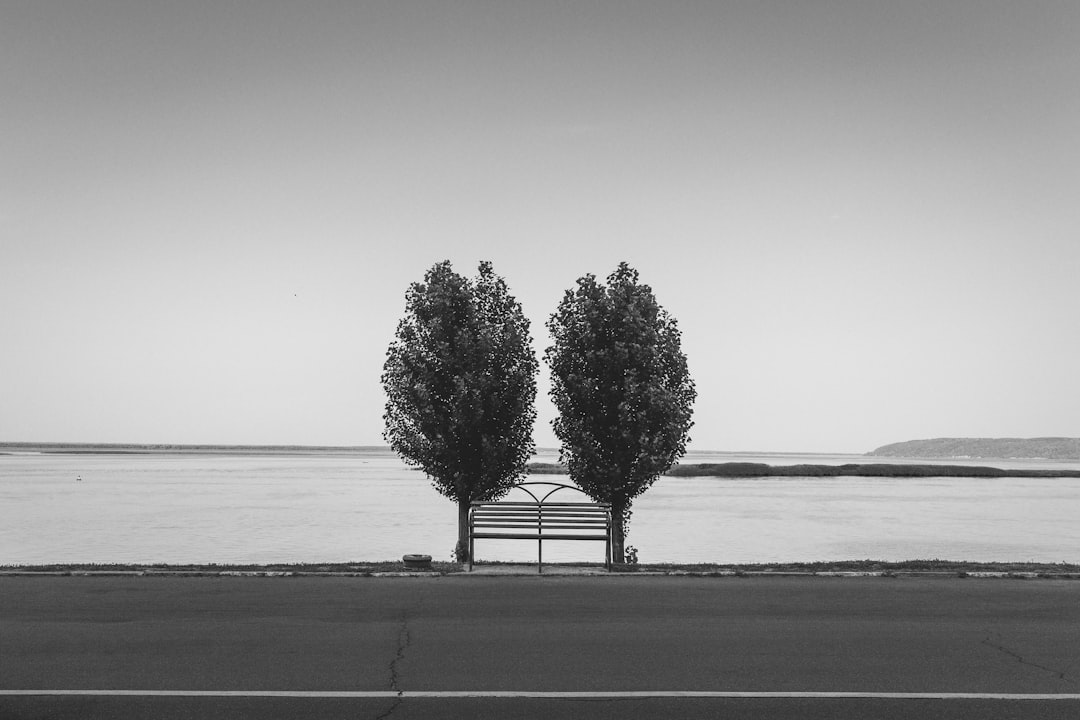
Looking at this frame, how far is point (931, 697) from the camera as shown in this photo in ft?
22.3

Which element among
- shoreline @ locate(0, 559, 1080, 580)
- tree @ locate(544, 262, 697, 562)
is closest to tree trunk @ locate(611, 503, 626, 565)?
tree @ locate(544, 262, 697, 562)

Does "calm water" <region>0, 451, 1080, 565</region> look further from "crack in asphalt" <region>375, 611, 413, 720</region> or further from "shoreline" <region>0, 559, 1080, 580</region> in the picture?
"crack in asphalt" <region>375, 611, 413, 720</region>

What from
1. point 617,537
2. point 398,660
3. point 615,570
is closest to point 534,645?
point 398,660

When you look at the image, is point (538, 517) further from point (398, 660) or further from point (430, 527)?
point (430, 527)

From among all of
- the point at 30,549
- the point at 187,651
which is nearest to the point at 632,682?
the point at 187,651

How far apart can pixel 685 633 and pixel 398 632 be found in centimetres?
304

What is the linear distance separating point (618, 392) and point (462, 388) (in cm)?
361

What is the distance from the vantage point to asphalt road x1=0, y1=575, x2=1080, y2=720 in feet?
21.5

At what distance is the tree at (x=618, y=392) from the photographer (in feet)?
63.4

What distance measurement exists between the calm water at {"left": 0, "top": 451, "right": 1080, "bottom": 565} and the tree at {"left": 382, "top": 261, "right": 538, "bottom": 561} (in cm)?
634

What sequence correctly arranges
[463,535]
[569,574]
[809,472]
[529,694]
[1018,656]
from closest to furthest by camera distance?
[529,694]
[1018,656]
[569,574]
[463,535]
[809,472]

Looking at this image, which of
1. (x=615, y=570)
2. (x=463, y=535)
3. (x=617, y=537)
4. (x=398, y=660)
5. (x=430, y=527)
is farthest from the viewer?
(x=430, y=527)

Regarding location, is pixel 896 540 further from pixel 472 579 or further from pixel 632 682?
pixel 632 682

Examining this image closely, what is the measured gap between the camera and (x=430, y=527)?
36.1 m
